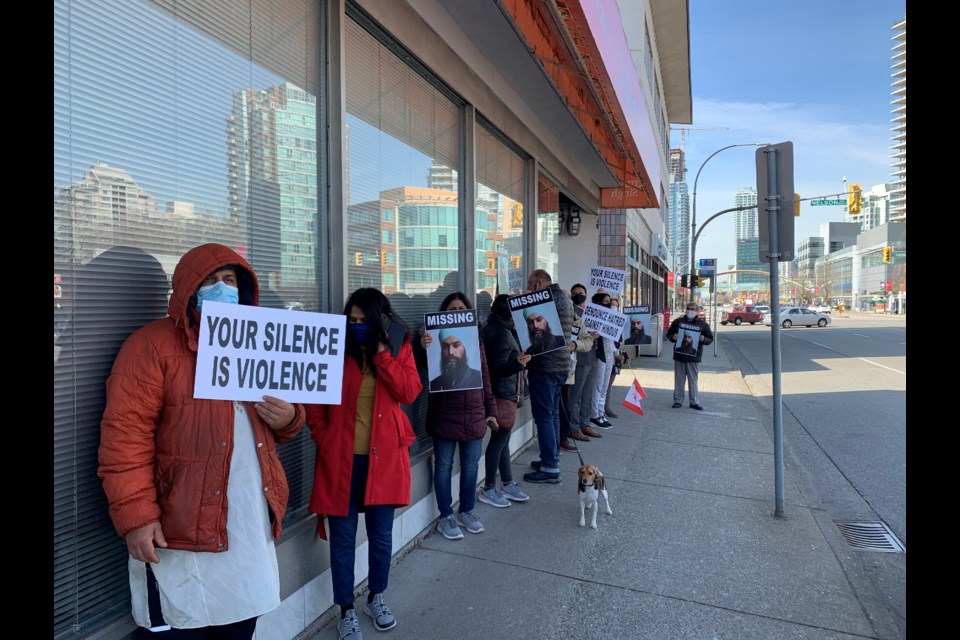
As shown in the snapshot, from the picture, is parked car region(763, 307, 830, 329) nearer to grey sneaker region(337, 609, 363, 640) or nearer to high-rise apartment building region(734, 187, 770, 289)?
grey sneaker region(337, 609, 363, 640)

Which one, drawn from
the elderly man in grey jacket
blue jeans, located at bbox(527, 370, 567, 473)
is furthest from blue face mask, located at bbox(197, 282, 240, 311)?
blue jeans, located at bbox(527, 370, 567, 473)

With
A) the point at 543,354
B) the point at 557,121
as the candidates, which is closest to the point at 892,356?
the point at 557,121

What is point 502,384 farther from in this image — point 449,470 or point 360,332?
point 360,332

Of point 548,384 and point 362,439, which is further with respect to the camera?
point 548,384

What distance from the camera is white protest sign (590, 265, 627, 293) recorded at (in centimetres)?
838

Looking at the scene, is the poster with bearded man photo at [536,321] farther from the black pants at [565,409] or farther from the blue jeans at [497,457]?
the black pants at [565,409]

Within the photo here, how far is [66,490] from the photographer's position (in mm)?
2086

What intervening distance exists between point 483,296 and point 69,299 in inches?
189

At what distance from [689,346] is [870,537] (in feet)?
16.7

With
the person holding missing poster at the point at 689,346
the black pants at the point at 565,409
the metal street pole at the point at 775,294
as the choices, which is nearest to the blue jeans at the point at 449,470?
the black pants at the point at 565,409

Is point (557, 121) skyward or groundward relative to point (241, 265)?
skyward

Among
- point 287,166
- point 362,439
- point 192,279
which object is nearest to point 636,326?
point 362,439

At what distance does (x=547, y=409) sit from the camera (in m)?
5.76
